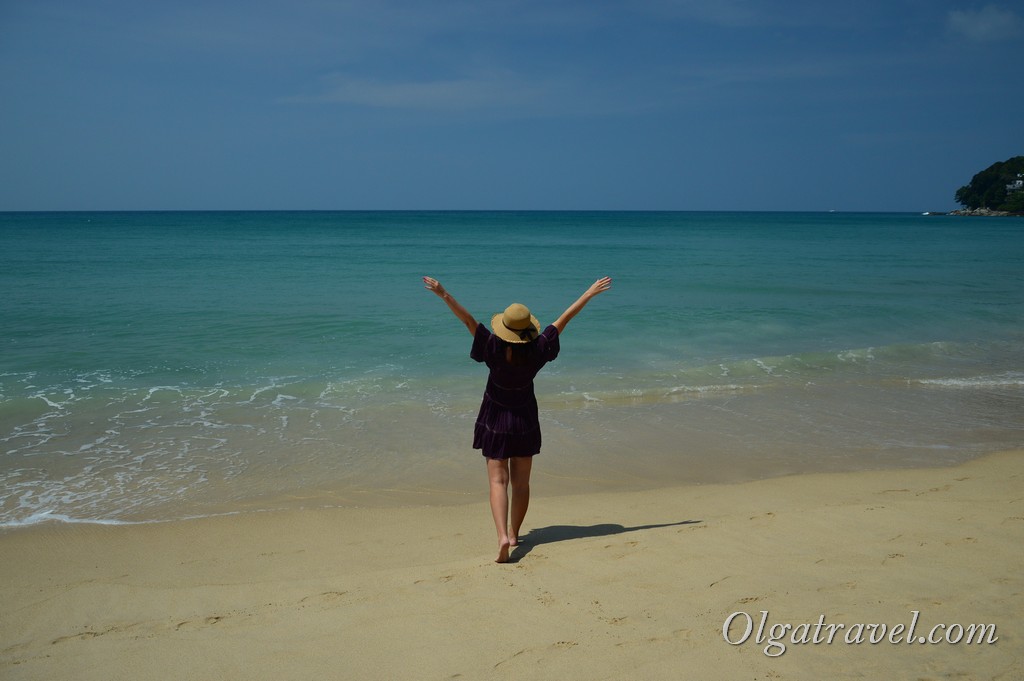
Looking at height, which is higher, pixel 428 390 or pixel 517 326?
pixel 517 326

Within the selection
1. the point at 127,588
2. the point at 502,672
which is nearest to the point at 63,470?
the point at 127,588

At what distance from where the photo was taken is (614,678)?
129 inches

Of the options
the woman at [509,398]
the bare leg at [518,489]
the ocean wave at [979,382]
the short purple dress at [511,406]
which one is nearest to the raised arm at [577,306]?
the woman at [509,398]

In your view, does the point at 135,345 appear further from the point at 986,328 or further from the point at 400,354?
the point at 986,328

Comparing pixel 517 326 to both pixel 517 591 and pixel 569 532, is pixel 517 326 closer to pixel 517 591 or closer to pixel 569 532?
pixel 517 591

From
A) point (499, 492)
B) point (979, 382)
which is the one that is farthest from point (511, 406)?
point (979, 382)

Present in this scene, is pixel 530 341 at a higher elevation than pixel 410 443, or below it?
higher

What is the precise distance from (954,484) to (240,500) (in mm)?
6608

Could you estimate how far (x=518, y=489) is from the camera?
5.03 m

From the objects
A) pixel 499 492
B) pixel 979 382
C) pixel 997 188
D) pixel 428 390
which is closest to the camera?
pixel 499 492

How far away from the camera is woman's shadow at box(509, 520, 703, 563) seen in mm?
5219

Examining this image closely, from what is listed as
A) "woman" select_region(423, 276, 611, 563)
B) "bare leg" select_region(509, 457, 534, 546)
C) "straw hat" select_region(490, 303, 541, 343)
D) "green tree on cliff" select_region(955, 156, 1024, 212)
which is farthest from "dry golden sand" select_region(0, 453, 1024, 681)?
"green tree on cliff" select_region(955, 156, 1024, 212)

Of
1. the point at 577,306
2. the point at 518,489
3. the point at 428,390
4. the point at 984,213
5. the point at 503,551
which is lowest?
the point at 428,390

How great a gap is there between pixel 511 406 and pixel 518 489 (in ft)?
2.09
